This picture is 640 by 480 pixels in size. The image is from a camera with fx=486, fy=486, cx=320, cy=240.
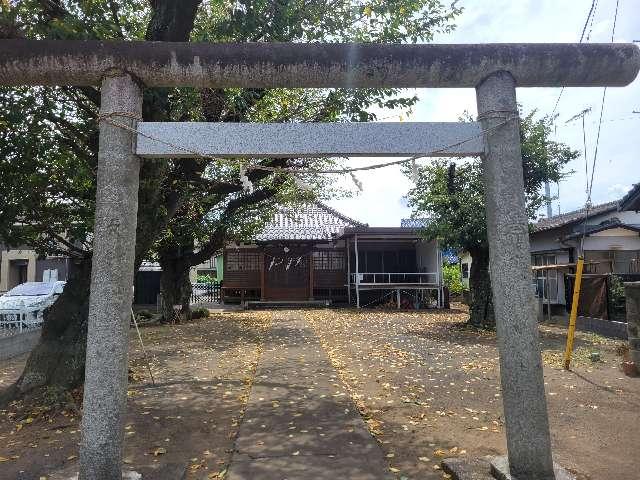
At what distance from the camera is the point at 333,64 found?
424cm

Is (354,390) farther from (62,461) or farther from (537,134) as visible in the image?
(537,134)

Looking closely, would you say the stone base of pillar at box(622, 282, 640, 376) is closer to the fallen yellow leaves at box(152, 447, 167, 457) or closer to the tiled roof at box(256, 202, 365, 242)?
the fallen yellow leaves at box(152, 447, 167, 457)

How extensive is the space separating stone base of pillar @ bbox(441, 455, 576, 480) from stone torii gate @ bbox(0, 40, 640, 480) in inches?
5.6

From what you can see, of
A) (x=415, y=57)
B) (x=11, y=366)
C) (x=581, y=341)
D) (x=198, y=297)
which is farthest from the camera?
(x=198, y=297)

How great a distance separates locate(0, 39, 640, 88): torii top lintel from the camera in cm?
416

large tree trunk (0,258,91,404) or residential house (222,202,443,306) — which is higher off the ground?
residential house (222,202,443,306)

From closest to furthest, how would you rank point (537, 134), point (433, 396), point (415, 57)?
point (415, 57) → point (433, 396) → point (537, 134)

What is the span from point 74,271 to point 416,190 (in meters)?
10.9

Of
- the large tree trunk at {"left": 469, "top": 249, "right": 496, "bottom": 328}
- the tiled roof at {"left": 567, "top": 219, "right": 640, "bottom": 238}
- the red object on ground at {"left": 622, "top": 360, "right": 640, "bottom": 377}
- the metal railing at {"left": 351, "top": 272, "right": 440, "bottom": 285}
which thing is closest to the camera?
the red object on ground at {"left": 622, "top": 360, "right": 640, "bottom": 377}

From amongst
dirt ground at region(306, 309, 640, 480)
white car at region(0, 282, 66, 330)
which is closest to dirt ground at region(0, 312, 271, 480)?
dirt ground at region(306, 309, 640, 480)

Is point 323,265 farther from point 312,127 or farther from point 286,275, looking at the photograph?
point 312,127

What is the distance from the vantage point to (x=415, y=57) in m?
4.25

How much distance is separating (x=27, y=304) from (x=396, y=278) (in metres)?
16.4

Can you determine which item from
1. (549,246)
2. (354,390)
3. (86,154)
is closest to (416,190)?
(549,246)
